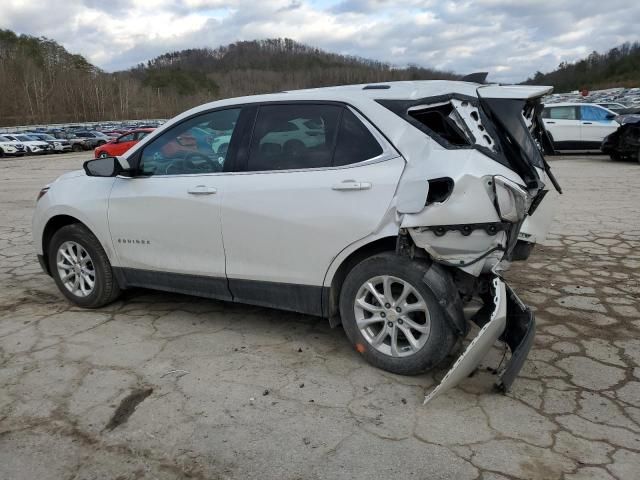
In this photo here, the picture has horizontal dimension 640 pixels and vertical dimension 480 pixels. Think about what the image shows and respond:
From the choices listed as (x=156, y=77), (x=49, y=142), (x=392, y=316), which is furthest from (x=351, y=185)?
(x=156, y=77)

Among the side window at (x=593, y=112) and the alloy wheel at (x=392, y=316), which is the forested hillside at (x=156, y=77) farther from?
the alloy wheel at (x=392, y=316)

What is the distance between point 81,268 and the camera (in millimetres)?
4609

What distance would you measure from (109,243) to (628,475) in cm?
383

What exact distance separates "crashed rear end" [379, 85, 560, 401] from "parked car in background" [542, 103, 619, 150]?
14.7 m

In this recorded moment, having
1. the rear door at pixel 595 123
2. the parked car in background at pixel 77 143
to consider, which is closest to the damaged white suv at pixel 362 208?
the rear door at pixel 595 123

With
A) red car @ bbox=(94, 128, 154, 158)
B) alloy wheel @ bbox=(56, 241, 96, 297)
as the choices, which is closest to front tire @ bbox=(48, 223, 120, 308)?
alloy wheel @ bbox=(56, 241, 96, 297)

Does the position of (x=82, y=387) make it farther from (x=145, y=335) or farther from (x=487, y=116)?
(x=487, y=116)

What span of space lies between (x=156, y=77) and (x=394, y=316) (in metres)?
135

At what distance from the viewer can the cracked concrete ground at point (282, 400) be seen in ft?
8.46

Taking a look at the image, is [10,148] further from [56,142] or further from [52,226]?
[52,226]

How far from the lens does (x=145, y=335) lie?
411 cm

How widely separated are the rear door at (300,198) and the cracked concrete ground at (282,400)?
0.55m

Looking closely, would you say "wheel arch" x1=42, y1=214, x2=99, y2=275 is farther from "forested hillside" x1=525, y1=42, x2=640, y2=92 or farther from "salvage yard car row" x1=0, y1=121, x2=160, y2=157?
"forested hillside" x1=525, y1=42, x2=640, y2=92

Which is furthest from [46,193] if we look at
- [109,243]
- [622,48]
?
[622,48]
